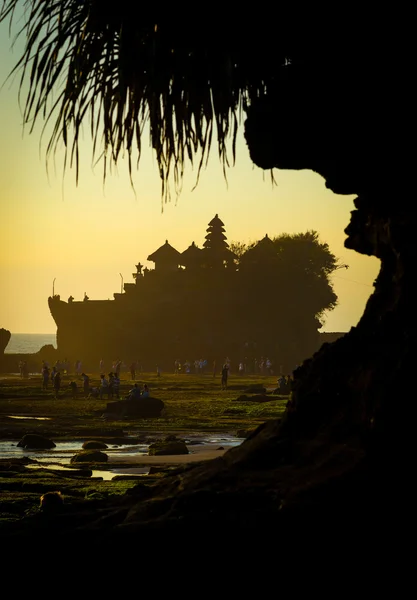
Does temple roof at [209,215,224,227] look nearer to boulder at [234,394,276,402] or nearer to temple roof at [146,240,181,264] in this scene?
temple roof at [146,240,181,264]

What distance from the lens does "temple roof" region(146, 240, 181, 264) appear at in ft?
349

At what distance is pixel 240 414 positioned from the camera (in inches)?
1784

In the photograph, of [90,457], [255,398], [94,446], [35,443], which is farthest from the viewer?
[255,398]

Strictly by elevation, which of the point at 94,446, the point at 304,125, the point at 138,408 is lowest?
the point at 94,446

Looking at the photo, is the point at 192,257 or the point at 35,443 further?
the point at 192,257

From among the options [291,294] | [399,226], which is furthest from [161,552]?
[291,294]

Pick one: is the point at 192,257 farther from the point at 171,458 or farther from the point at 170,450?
the point at 171,458

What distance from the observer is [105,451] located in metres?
30.3

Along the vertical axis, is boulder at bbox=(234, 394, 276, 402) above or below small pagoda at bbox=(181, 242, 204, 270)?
below

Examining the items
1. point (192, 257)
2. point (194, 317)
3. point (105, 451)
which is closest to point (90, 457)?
point (105, 451)

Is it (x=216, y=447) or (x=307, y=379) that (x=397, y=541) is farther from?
(x=216, y=447)

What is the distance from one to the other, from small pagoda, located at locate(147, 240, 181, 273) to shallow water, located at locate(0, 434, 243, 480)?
2737 inches

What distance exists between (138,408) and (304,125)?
124 feet

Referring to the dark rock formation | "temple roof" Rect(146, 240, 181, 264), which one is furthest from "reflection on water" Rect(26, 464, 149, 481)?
the dark rock formation
